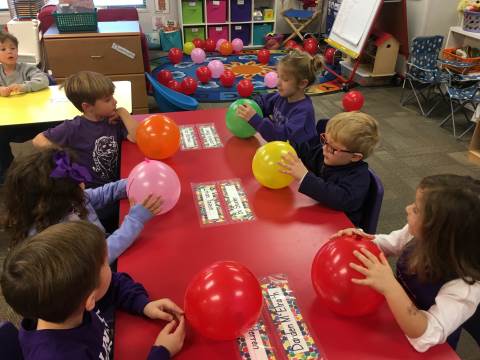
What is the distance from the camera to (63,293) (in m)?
0.87

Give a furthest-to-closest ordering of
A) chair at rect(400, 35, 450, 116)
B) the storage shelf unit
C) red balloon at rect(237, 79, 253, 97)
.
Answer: the storage shelf unit → red balloon at rect(237, 79, 253, 97) → chair at rect(400, 35, 450, 116)

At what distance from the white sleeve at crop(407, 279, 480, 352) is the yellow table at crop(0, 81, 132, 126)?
1933 mm

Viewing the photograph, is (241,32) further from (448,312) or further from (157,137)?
(448,312)

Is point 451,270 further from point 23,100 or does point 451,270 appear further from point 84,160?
point 23,100

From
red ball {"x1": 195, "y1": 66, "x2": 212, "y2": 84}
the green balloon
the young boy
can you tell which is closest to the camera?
the young boy

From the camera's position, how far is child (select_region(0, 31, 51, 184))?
271 cm

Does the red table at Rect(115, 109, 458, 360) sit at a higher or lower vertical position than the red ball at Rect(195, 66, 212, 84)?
higher

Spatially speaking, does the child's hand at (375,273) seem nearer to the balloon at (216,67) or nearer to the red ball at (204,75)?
the red ball at (204,75)

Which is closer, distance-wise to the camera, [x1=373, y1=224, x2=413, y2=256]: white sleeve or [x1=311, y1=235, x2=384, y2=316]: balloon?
[x1=311, y1=235, x2=384, y2=316]: balloon

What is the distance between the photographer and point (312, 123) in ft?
7.13

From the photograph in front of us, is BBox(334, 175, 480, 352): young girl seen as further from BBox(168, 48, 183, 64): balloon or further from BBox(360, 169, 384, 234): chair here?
BBox(168, 48, 183, 64): balloon

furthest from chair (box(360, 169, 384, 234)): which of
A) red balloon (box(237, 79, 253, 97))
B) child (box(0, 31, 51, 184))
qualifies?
red balloon (box(237, 79, 253, 97))

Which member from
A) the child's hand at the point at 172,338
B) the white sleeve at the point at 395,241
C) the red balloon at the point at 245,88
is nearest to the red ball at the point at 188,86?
the red balloon at the point at 245,88

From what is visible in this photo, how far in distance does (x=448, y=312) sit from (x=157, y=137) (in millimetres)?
1298
